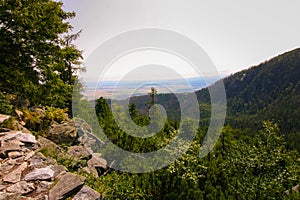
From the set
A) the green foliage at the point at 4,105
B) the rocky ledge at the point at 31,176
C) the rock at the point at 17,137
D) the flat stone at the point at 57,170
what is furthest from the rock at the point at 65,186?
the green foliage at the point at 4,105

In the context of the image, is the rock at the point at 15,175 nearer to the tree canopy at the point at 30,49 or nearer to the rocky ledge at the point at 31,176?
the rocky ledge at the point at 31,176

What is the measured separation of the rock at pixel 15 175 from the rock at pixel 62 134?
200 inches

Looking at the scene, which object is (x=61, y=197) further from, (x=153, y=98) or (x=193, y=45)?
(x=153, y=98)

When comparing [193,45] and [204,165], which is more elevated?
[193,45]

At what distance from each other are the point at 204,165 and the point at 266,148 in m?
2.35

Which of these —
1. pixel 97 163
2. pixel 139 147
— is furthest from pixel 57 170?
pixel 139 147

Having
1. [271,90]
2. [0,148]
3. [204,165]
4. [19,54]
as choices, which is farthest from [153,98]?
[271,90]

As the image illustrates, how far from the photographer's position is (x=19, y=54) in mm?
10227

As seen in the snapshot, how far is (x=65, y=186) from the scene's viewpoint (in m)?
6.00

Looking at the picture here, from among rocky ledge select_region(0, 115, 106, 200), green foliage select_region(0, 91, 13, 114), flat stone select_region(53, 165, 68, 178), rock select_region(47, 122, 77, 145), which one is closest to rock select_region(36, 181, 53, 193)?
rocky ledge select_region(0, 115, 106, 200)

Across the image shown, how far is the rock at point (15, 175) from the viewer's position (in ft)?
20.0

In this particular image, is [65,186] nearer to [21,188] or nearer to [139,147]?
[21,188]

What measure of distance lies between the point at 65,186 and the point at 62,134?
20.4 ft

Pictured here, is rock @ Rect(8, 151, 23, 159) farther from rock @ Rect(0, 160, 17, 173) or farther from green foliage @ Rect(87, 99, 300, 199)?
green foliage @ Rect(87, 99, 300, 199)
